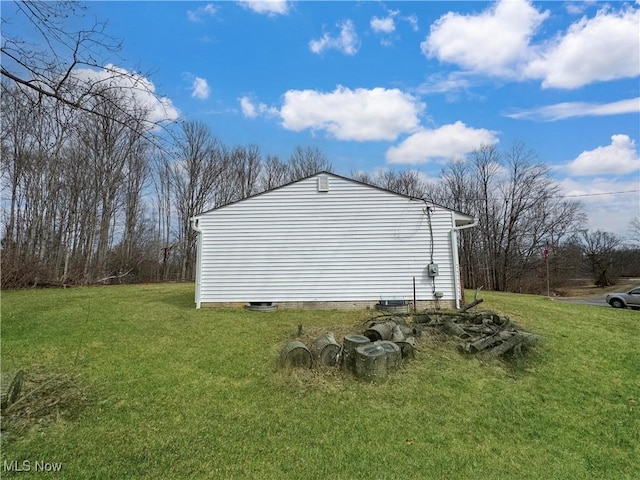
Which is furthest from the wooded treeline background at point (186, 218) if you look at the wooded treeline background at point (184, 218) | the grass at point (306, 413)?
the grass at point (306, 413)

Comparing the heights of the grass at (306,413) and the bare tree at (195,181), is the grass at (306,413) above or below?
below

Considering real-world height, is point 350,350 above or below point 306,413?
above

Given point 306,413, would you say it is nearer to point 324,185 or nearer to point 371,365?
point 371,365

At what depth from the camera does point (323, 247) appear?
10.4m

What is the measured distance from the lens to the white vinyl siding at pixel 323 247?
10.3 metres

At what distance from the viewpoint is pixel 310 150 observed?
1266 inches

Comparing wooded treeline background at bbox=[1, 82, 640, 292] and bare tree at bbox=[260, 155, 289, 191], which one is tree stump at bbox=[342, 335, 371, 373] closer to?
wooded treeline background at bbox=[1, 82, 640, 292]

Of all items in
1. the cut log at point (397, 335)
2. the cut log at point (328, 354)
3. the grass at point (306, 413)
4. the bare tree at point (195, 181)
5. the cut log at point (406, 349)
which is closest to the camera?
the grass at point (306, 413)

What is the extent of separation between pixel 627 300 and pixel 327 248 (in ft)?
52.9

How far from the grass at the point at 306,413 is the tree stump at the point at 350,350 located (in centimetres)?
26

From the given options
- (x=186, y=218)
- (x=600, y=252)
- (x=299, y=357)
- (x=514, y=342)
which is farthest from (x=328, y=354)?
(x=600, y=252)

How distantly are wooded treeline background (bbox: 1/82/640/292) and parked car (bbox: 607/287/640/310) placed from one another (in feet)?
34.1

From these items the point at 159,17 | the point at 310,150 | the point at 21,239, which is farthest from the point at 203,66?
the point at 310,150

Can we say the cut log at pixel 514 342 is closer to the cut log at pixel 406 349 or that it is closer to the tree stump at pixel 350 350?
the cut log at pixel 406 349
